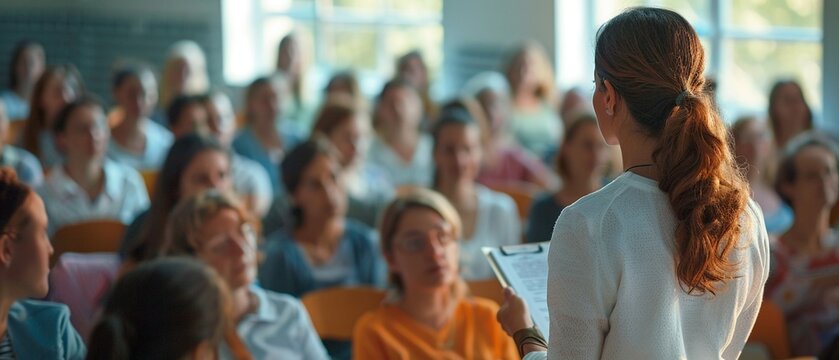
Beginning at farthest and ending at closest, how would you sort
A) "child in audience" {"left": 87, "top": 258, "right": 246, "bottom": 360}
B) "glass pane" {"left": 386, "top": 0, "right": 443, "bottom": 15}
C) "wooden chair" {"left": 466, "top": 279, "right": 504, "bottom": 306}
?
1. "glass pane" {"left": 386, "top": 0, "right": 443, "bottom": 15}
2. "wooden chair" {"left": 466, "top": 279, "right": 504, "bottom": 306}
3. "child in audience" {"left": 87, "top": 258, "right": 246, "bottom": 360}

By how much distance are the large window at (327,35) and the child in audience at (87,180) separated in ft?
15.6

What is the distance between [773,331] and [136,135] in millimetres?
3944

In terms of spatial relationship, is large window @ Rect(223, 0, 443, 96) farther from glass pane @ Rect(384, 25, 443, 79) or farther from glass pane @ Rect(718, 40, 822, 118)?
glass pane @ Rect(718, 40, 822, 118)

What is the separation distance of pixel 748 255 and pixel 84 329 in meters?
2.15

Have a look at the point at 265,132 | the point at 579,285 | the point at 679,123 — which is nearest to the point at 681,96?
the point at 679,123

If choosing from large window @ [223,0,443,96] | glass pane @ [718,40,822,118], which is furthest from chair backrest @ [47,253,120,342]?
large window @ [223,0,443,96]

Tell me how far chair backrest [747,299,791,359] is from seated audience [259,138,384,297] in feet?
4.37

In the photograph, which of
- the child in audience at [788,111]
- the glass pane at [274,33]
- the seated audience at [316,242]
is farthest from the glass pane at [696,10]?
the glass pane at [274,33]

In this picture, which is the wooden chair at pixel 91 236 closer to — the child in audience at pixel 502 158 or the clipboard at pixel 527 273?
the child in audience at pixel 502 158

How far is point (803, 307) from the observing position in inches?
158

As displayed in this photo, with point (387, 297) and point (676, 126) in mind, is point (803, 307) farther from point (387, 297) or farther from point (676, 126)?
point (676, 126)

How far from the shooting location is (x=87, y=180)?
5066 mm

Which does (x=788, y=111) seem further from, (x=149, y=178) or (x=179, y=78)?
(x=179, y=78)

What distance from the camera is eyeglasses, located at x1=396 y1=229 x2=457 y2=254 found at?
3209mm
